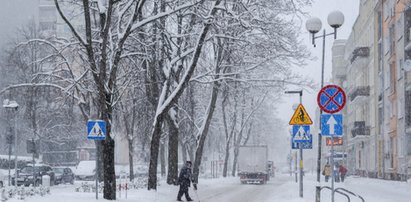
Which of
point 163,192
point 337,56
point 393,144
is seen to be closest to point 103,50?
point 163,192

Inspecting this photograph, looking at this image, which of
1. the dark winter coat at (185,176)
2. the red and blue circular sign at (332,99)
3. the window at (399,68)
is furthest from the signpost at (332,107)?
the window at (399,68)

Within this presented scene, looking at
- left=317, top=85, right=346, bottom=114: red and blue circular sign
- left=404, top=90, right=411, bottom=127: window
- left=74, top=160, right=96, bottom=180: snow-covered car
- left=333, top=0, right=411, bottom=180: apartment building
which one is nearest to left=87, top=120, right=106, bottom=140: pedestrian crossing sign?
left=317, top=85, right=346, bottom=114: red and blue circular sign

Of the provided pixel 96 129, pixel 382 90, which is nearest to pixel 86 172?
pixel 382 90

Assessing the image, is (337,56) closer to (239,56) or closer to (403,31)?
(403,31)

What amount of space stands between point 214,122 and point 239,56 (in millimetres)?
34538

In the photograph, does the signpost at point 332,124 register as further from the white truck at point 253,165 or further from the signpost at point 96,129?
the white truck at point 253,165

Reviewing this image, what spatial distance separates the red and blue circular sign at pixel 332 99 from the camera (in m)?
16.0

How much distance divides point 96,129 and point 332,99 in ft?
25.6

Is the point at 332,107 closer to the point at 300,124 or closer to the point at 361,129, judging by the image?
the point at 300,124

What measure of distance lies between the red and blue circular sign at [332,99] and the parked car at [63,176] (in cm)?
3494

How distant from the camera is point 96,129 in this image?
810 inches

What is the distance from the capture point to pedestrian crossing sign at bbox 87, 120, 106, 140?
20516mm

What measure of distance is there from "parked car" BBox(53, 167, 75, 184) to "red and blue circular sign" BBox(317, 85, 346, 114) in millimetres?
34938

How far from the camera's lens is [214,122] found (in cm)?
6438
